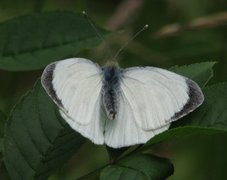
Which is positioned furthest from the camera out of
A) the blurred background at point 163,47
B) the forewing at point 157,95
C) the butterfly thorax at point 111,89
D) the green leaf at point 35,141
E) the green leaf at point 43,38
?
the blurred background at point 163,47

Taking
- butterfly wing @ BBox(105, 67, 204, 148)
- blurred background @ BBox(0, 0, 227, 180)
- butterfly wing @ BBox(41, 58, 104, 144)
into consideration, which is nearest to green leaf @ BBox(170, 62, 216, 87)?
butterfly wing @ BBox(105, 67, 204, 148)

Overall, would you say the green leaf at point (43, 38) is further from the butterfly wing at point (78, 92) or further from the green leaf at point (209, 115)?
the green leaf at point (209, 115)

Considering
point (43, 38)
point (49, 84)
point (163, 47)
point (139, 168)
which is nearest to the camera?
point (139, 168)

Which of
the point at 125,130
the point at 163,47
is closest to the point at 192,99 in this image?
the point at 125,130

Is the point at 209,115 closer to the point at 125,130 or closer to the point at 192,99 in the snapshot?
the point at 192,99

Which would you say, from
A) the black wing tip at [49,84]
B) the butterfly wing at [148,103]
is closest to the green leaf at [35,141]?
the black wing tip at [49,84]

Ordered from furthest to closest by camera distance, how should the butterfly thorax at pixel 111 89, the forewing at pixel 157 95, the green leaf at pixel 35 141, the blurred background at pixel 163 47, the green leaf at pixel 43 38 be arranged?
the blurred background at pixel 163 47 → the green leaf at pixel 43 38 → the butterfly thorax at pixel 111 89 → the forewing at pixel 157 95 → the green leaf at pixel 35 141

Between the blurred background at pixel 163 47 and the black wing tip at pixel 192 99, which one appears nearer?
the black wing tip at pixel 192 99

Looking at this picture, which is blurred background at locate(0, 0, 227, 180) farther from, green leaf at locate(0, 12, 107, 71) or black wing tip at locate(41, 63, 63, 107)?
black wing tip at locate(41, 63, 63, 107)
